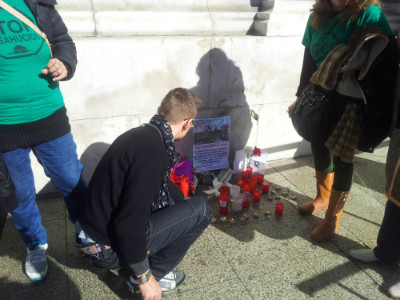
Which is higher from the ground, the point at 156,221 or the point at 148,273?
the point at 156,221

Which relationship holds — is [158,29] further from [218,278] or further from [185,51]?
[218,278]

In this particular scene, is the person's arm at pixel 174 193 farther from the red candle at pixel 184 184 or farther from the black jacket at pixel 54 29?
the black jacket at pixel 54 29

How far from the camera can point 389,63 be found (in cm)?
206

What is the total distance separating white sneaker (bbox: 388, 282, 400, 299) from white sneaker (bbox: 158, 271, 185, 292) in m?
1.48

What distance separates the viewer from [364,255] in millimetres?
2584

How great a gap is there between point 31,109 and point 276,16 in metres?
2.70

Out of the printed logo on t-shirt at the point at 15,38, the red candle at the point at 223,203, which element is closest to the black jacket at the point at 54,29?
the printed logo on t-shirt at the point at 15,38

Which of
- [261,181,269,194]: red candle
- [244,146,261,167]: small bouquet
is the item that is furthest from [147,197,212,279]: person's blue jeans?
[244,146,261,167]: small bouquet

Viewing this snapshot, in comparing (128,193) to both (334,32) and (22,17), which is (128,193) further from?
(334,32)

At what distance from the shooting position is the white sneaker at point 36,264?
2.33 metres

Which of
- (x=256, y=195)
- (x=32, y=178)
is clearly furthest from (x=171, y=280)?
(x=256, y=195)

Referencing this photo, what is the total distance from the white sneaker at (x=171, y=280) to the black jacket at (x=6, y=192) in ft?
3.62

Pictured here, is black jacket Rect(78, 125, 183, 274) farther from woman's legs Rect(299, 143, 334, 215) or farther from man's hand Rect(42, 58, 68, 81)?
woman's legs Rect(299, 143, 334, 215)

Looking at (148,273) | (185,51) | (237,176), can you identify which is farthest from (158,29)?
(148,273)
